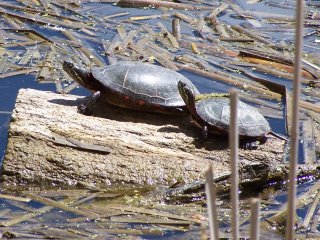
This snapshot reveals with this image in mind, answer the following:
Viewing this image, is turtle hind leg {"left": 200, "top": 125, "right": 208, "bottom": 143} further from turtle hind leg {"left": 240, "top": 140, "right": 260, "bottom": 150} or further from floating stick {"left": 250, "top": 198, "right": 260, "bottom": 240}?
floating stick {"left": 250, "top": 198, "right": 260, "bottom": 240}

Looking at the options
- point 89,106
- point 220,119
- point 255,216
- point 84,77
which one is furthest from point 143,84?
point 255,216

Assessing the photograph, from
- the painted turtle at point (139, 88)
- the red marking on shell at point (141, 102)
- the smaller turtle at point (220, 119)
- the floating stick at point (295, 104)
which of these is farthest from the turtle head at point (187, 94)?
the floating stick at point (295, 104)

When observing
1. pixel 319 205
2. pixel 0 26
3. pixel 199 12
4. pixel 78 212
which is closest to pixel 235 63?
pixel 199 12

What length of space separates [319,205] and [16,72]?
122 inches

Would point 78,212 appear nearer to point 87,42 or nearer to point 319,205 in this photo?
point 319,205

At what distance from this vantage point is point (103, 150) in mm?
5367

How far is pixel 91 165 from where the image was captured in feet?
17.5

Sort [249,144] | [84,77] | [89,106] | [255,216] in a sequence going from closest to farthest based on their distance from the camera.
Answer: [255,216] → [249,144] → [89,106] → [84,77]

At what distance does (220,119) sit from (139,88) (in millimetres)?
675

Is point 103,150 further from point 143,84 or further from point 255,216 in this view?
point 255,216

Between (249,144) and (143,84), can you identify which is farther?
(143,84)

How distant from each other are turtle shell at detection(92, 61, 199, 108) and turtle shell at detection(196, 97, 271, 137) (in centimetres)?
23

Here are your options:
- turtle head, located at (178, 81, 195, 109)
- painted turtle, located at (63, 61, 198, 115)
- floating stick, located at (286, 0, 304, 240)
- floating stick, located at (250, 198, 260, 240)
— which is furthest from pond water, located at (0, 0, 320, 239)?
floating stick, located at (250, 198, 260, 240)

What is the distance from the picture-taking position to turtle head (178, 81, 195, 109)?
5609 mm
